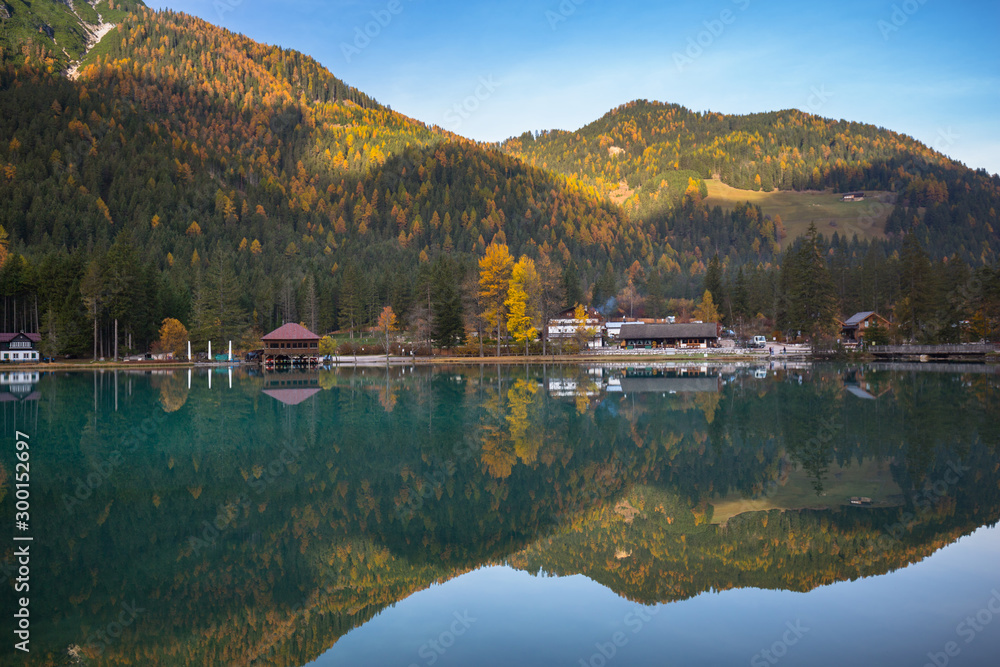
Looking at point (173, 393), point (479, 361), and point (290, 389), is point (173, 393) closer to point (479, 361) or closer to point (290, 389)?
point (290, 389)

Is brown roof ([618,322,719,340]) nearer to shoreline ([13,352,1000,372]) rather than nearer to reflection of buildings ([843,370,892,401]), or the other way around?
shoreline ([13,352,1000,372])

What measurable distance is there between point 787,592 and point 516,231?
171 m

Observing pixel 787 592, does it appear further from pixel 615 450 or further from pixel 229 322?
pixel 229 322

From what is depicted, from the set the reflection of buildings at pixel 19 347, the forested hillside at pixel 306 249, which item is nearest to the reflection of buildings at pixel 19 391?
the forested hillside at pixel 306 249

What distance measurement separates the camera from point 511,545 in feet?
35.2

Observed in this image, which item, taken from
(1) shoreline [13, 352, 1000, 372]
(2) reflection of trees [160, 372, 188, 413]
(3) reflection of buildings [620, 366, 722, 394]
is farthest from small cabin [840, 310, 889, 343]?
(2) reflection of trees [160, 372, 188, 413]

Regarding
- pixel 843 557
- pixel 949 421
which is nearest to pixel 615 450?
pixel 843 557

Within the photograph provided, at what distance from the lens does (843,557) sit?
9.95m

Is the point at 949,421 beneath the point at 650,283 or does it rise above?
beneath

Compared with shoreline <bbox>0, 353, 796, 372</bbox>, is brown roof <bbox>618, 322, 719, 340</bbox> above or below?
above

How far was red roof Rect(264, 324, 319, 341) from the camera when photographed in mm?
71250

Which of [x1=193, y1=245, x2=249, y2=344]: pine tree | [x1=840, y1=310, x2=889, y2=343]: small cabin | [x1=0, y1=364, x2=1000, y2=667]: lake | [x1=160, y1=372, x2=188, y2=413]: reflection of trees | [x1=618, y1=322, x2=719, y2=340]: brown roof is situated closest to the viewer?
[x1=0, y1=364, x2=1000, y2=667]: lake

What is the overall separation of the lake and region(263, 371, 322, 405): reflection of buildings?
11662 mm

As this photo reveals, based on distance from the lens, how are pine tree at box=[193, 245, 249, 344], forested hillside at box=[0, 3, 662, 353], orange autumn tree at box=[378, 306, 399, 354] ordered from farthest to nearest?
forested hillside at box=[0, 3, 662, 353]
orange autumn tree at box=[378, 306, 399, 354]
pine tree at box=[193, 245, 249, 344]
